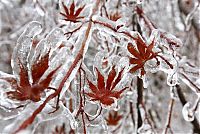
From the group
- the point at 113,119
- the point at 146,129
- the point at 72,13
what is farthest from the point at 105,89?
the point at 113,119

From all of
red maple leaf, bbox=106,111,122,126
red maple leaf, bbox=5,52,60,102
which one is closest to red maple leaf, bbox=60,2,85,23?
red maple leaf, bbox=5,52,60,102

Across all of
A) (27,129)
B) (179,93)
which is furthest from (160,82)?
(27,129)

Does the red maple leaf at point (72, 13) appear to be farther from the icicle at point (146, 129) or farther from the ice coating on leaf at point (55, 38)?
the icicle at point (146, 129)

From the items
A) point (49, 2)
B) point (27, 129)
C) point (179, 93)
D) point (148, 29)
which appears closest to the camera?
point (27, 129)

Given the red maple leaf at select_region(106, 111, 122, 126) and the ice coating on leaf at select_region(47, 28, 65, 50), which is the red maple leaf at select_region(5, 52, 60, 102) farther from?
the red maple leaf at select_region(106, 111, 122, 126)

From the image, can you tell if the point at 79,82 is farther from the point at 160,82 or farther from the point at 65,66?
the point at 160,82

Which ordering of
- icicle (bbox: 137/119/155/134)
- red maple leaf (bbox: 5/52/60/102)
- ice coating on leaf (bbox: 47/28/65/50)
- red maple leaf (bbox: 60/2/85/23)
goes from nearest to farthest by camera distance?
red maple leaf (bbox: 5/52/60/102) < ice coating on leaf (bbox: 47/28/65/50) < red maple leaf (bbox: 60/2/85/23) < icicle (bbox: 137/119/155/134)

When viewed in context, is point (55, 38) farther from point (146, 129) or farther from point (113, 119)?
point (113, 119)
